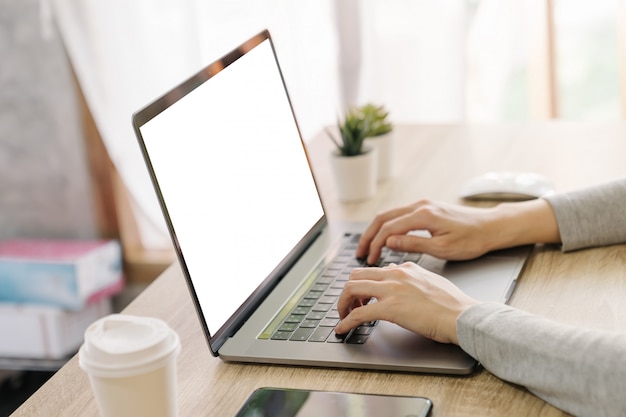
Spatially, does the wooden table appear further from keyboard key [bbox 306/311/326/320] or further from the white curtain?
the white curtain

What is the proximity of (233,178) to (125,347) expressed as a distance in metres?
0.42

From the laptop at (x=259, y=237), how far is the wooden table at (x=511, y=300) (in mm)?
25

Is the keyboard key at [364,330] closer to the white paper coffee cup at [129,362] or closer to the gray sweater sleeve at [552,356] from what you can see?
the gray sweater sleeve at [552,356]

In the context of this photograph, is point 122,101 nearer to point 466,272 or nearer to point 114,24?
point 114,24

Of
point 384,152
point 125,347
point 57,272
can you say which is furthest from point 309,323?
point 57,272

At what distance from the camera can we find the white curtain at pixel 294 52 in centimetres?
254

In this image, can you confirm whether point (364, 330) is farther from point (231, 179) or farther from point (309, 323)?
point (231, 179)

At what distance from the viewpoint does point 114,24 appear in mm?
2619

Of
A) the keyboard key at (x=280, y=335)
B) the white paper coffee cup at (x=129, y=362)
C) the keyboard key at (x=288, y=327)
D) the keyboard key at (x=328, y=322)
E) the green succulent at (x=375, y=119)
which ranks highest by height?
the white paper coffee cup at (x=129, y=362)

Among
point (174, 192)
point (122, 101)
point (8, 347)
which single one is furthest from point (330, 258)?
point (8, 347)

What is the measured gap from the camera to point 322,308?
1.14m

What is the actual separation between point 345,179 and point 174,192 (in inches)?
22.0

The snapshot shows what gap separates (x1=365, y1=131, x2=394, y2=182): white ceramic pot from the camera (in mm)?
1610

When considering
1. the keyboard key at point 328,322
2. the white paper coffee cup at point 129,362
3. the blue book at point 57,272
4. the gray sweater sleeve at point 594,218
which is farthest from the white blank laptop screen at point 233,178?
the blue book at point 57,272
